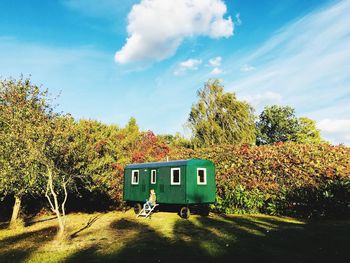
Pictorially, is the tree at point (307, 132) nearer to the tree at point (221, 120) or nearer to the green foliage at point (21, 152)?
the tree at point (221, 120)

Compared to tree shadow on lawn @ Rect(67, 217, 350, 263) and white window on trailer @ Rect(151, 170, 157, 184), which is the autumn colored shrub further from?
white window on trailer @ Rect(151, 170, 157, 184)

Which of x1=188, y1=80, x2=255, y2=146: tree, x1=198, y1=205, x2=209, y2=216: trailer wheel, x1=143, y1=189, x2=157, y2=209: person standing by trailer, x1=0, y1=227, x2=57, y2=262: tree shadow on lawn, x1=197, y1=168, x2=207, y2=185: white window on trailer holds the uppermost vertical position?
x1=188, y1=80, x2=255, y2=146: tree

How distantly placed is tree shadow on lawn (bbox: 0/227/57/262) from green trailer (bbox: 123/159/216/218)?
6.23 metres

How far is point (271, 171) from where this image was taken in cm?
1742

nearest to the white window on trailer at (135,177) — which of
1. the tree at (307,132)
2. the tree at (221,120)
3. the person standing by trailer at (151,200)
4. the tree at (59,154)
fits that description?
the person standing by trailer at (151,200)

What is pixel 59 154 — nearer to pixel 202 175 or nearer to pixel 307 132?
pixel 202 175

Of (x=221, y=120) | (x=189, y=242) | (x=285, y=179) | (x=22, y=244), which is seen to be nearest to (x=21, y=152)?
(x=22, y=244)

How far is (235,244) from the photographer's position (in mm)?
9859

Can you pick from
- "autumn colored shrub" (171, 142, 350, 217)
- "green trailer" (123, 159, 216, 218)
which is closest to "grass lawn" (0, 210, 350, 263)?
"autumn colored shrub" (171, 142, 350, 217)

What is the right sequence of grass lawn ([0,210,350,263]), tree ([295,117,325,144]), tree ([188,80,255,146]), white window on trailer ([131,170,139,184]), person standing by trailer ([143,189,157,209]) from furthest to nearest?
tree ([295,117,325,144])
tree ([188,80,255,146])
white window on trailer ([131,170,139,184])
person standing by trailer ([143,189,157,209])
grass lawn ([0,210,350,263])

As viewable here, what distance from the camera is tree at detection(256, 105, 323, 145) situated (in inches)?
2129

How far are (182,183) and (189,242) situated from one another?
614cm

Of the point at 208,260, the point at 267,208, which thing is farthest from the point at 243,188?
the point at 208,260

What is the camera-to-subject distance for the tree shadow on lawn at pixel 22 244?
9664 mm
